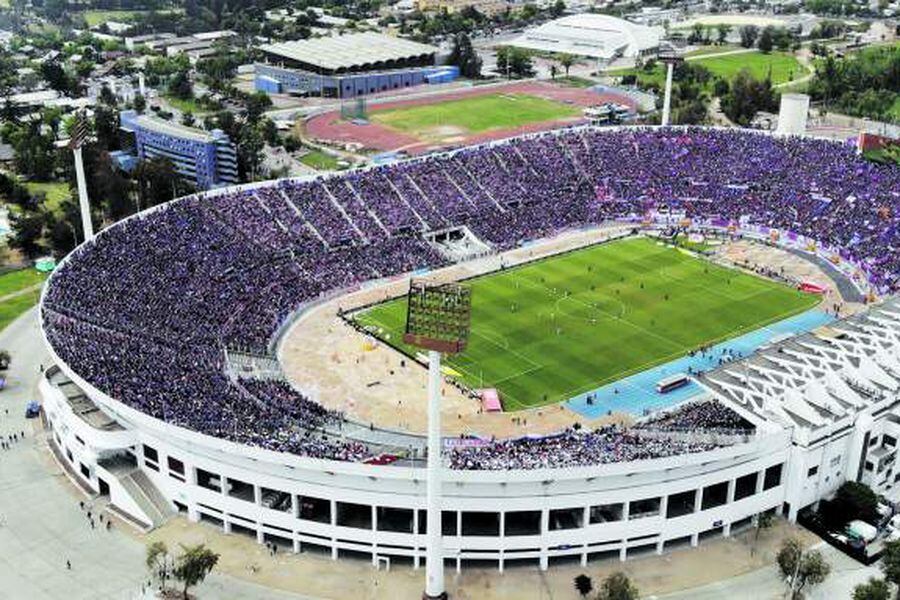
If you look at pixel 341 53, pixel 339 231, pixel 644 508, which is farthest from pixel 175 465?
pixel 341 53

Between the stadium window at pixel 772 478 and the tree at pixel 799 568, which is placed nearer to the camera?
the tree at pixel 799 568

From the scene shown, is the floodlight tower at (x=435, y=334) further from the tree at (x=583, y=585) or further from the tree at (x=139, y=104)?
the tree at (x=139, y=104)

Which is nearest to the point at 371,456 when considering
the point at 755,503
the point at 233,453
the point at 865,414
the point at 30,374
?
the point at 233,453

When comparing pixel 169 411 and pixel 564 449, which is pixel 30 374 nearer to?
pixel 169 411

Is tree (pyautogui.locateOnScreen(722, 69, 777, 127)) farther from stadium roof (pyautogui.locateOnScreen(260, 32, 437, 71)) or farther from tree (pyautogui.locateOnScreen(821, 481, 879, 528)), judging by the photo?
tree (pyautogui.locateOnScreen(821, 481, 879, 528))

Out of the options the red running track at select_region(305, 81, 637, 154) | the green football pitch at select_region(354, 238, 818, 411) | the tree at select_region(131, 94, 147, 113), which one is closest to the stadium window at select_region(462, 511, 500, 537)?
the green football pitch at select_region(354, 238, 818, 411)

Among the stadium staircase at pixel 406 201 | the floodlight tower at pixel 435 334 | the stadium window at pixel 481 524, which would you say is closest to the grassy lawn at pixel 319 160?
the stadium staircase at pixel 406 201

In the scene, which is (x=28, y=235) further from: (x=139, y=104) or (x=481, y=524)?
(x=481, y=524)
